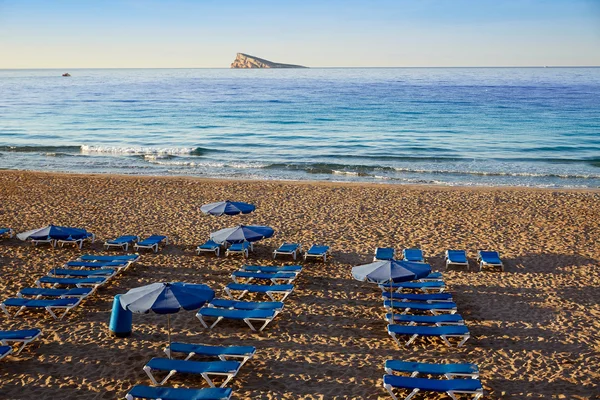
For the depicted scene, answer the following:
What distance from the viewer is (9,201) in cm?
2011

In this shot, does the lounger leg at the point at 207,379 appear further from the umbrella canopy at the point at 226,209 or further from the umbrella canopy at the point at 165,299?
the umbrella canopy at the point at 226,209

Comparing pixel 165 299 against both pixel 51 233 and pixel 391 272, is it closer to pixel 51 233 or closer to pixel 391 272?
pixel 391 272

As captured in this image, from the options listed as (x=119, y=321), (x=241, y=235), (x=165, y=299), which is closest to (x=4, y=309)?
(x=119, y=321)

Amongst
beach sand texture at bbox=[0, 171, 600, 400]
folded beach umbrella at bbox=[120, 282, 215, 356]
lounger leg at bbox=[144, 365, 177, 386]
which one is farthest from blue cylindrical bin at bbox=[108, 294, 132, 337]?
lounger leg at bbox=[144, 365, 177, 386]

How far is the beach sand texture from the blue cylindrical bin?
0.69 ft

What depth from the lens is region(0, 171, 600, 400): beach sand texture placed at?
873cm

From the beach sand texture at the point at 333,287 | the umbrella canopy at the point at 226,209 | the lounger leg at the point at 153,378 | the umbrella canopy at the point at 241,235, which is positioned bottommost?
the beach sand texture at the point at 333,287

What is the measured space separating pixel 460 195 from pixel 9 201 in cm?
1552

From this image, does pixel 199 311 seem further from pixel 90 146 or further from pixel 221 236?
pixel 90 146

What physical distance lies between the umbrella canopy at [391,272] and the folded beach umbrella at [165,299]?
8.80 feet

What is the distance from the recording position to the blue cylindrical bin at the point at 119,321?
390 inches

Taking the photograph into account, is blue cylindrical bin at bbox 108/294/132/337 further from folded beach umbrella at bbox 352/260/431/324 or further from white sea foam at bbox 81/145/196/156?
white sea foam at bbox 81/145/196/156

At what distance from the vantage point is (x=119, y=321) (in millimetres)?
9938

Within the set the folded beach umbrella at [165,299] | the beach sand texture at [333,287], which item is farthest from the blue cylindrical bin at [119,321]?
the folded beach umbrella at [165,299]
